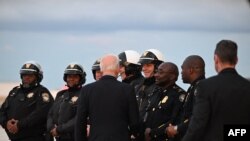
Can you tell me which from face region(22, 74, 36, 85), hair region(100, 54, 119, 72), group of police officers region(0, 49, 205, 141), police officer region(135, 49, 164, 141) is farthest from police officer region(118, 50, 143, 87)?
hair region(100, 54, 119, 72)

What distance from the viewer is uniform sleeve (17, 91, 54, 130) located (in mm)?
11180

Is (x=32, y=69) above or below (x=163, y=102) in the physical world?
above

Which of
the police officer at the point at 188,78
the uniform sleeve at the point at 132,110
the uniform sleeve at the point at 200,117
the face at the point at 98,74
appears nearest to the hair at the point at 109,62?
the uniform sleeve at the point at 132,110

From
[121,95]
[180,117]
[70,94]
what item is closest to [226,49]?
[121,95]

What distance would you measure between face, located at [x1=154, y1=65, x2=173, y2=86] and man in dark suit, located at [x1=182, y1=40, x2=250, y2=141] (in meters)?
2.27

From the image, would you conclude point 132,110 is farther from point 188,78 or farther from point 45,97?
point 45,97

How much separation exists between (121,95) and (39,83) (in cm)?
390

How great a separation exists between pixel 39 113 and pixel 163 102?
284 centimetres

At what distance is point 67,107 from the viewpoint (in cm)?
1057

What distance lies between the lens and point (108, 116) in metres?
8.01

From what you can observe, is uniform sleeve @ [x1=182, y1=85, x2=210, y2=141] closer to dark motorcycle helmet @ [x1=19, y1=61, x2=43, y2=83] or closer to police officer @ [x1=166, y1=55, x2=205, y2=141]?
police officer @ [x1=166, y1=55, x2=205, y2=141]

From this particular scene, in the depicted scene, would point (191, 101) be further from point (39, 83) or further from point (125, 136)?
point (39, 83)

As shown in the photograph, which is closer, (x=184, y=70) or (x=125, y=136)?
(x=125, y=136)

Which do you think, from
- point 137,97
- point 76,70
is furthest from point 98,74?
point 137,97
